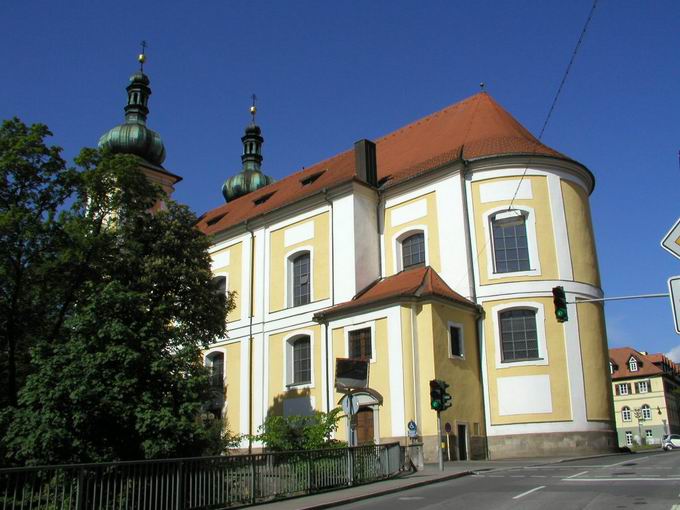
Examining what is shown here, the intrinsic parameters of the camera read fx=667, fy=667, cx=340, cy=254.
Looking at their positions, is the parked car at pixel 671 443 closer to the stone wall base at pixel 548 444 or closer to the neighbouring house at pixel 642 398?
the stone wall base at pixel 548 444

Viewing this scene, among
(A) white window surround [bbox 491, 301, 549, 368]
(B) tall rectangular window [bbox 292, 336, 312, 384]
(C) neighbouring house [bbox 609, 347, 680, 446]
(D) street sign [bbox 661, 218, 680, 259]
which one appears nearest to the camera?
(D) street sign [bbox 661, 218, 680, 259]

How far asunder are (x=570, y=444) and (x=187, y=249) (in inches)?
582

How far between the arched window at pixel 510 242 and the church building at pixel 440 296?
43 millimetres

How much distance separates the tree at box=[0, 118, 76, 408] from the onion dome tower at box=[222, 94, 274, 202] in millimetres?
32320

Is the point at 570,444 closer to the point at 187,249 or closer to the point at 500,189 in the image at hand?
the point at 500,189

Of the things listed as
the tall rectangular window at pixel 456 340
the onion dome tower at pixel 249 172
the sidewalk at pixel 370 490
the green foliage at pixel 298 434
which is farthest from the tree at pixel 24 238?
the onion dome tower at pixel 249 172

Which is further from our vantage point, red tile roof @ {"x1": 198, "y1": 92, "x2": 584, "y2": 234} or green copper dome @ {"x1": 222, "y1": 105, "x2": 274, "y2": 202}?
green copper dome @ {"x1": 222, "y1": 105, "x2": 274, "y2": 202}

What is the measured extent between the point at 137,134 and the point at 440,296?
25.9 meters

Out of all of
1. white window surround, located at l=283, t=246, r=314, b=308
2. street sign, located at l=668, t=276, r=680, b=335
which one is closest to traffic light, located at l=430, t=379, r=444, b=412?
street sign, located at l=668, t=276, r=680, b=335

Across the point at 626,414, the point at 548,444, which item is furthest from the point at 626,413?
the point at 548,444

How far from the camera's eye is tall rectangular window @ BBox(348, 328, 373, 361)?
82.4 ft

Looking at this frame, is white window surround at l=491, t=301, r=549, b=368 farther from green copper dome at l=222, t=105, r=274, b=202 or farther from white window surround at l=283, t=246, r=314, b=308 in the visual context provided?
green copper dome at l=222, t=105, r=274, b=202

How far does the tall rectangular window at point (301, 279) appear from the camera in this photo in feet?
99.7

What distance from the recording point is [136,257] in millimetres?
19844
